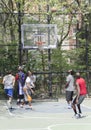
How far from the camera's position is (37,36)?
2689 centimetres

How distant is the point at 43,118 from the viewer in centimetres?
1845

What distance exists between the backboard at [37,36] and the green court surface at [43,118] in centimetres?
431

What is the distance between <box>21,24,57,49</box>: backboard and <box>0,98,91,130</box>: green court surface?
14.1 ft

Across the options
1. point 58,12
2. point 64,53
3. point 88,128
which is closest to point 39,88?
point 64,53

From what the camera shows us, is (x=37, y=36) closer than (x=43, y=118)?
No

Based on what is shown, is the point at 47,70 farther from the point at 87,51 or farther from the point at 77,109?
the point at 77,109

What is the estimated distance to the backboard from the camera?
26844mm

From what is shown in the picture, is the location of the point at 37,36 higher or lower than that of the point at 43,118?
higher

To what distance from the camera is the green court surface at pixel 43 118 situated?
1628 cm

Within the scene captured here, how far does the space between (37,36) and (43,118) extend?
9257 mm

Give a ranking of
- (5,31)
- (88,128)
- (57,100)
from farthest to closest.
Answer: (5,31)
(57,100)
(88,128)

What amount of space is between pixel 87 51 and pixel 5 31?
512 centimetres

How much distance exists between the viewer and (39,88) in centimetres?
2741

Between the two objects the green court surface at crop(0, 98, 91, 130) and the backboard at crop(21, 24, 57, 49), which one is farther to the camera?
the backboard at crop(21, 24, 57, 49)
